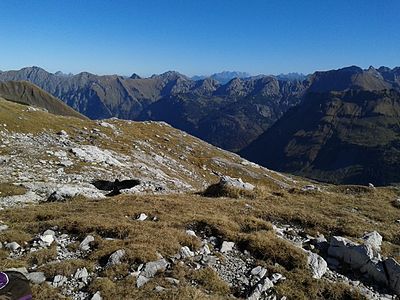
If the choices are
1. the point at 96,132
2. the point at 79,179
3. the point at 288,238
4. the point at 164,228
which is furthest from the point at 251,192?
the point at 96,132

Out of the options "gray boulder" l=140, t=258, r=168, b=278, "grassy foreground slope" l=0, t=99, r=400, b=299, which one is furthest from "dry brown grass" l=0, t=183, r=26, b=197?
"gray boulder" l=140, t=258, r=168, b=278

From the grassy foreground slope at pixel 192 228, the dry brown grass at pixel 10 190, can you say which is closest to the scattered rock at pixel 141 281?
the grassy foreground slope at pixel 192 228

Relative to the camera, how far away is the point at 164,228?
1778 cm

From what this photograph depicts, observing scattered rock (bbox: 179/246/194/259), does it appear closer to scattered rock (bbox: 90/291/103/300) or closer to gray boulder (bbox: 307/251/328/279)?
scattered rock (bbox: 90/291/103/300)

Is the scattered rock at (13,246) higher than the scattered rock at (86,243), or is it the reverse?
the scattered rock at (86,243)

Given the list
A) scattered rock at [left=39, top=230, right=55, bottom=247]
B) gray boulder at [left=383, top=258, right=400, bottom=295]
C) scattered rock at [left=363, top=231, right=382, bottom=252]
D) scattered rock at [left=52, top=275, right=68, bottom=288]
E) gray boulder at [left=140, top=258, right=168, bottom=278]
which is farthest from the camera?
scattered rock at [left=363, top=231, right=382, bottom=252]

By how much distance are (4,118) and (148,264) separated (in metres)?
56.1

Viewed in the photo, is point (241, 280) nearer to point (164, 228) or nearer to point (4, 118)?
point (164, 228)

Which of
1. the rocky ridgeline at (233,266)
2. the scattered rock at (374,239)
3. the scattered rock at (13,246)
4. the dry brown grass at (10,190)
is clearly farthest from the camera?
the dry brown grass at (10,190)

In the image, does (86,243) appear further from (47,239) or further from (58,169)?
(58,169)

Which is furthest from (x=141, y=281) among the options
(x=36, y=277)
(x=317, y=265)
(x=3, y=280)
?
(x=317, y=265)

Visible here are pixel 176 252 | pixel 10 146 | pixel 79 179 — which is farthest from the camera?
pixel 10 146

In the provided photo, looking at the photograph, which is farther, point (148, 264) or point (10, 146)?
point (10, 146)

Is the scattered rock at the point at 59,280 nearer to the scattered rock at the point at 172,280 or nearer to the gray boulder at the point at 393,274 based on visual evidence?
the scattered rock at the point at 172,280
